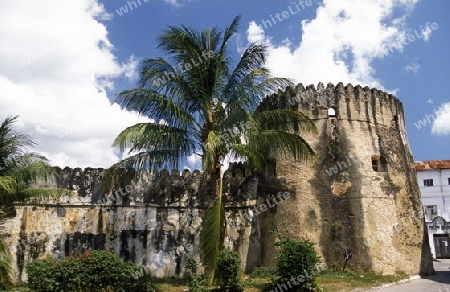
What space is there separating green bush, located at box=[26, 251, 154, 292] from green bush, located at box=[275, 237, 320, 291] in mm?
3923

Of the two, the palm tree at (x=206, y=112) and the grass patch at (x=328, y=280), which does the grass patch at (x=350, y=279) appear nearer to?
the grass patch at (x=328, y=280)

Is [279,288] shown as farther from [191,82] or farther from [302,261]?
[191,82]

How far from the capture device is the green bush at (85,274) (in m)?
11.1

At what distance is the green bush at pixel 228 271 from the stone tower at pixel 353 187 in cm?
413

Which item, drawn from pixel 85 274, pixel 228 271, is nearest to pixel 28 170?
pixel 85 274

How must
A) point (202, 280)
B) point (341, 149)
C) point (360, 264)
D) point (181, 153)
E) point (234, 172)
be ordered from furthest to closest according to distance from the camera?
point (234, 172) → point (341, 149) → point (360, 264) → point (181, 153) → point (202, 280)

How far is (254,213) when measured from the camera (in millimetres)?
16625

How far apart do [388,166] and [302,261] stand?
622 cm

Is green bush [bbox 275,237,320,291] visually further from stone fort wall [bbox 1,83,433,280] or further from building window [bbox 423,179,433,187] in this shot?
building window [bbox 423,179,433,187]

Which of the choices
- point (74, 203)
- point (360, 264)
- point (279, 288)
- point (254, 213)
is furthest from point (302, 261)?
point (74, 203)

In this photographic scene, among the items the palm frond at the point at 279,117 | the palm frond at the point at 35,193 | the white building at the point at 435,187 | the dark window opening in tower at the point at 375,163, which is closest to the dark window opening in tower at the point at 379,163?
the dark window opening in tower at the point at 375,163

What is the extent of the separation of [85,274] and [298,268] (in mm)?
5540

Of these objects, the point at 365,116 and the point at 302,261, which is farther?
the point at 365,116

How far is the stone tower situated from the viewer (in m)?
15.0
